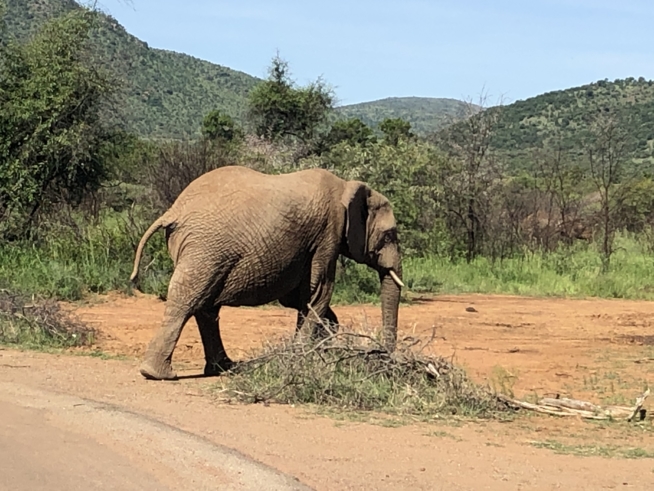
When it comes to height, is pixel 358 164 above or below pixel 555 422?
above

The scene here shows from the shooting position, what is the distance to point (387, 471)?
703cm

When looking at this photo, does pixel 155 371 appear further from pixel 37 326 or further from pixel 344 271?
pixel 344 271

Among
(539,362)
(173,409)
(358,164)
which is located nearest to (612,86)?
(358,164)

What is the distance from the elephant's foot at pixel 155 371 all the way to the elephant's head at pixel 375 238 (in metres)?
2.35

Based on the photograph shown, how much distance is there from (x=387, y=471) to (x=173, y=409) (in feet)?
8.61

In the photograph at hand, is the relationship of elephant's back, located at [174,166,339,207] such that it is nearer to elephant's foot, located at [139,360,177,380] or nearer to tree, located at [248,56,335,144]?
elephant's foot, located at [139,360,177,380]

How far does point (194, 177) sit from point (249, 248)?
10.2 metres

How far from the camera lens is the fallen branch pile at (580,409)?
9492 millimetres

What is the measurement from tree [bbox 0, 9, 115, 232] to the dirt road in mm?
5044

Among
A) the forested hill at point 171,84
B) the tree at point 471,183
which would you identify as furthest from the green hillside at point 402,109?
the tree at point 471,183

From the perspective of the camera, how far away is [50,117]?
2095cm

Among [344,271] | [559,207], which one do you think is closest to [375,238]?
[344,271]

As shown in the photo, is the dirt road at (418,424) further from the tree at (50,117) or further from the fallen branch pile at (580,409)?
the tree at (50,117)

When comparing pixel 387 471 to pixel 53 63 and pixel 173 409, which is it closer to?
pixel 173 409
